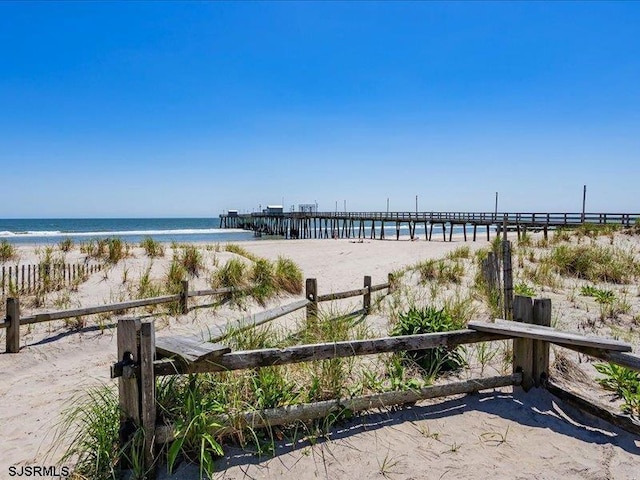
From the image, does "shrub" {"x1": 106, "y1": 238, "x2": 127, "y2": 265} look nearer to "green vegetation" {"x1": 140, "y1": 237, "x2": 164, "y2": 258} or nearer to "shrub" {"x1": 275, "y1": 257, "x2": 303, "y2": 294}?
"green vegetation" {"x1": 140, "y1": 237, "x2": 164, "y2": 258}

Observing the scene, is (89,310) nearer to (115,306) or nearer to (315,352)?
(115,306)

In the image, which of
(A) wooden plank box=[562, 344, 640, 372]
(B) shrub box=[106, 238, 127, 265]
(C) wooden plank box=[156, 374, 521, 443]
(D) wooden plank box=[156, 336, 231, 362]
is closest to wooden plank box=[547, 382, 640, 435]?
(C) wooden plank box=[156, 374, 521, 443]

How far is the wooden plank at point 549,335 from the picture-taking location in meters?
4.04

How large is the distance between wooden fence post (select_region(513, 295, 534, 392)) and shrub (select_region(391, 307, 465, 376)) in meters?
0.75

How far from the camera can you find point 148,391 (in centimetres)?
334

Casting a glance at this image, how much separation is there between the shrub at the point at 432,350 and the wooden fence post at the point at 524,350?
2.48ft

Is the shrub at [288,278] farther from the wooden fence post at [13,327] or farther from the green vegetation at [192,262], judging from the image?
the wooden fence post at [13,327]

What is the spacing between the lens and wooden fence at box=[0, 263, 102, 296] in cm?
940

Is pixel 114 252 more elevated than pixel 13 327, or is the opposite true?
pixel 114 252

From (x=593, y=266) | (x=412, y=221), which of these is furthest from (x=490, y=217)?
(x=593, y=266)

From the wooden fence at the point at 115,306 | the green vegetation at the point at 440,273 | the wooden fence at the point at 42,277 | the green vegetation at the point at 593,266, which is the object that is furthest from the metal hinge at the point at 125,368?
the green vegetation at the point at 593,266

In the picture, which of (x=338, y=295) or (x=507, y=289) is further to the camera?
(x=338, y=295)

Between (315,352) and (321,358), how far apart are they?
83 mm

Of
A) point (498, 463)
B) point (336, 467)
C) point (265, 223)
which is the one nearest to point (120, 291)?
point (336, 467)
